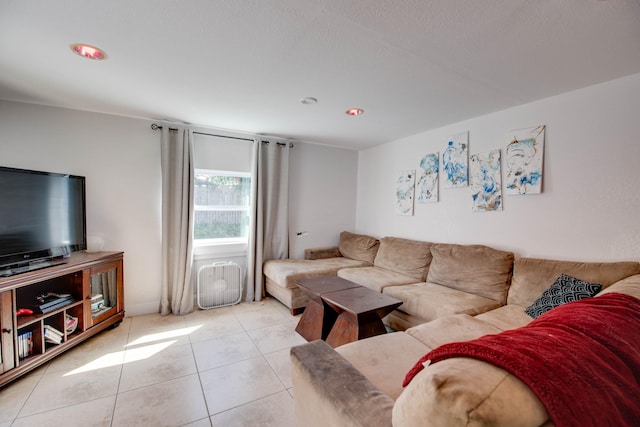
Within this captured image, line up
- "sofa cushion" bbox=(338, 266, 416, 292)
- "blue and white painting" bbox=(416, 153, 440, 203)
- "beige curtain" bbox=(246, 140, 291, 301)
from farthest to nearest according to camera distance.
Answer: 1. "beige curtain" bbox=(246, 140, 291, 301)
2. "blue and white painting" bbox=(416, 153, 440, 203)
3. "sofa cushion" bbox=(338, 266, 416, 292)

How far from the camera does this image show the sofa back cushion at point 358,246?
392 cm

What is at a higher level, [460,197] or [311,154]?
[311,154]

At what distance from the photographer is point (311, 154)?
4.21 meters

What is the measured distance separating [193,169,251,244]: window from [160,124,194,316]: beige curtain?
242mm

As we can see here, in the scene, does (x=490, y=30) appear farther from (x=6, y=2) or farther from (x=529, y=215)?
(x=6, y=2)

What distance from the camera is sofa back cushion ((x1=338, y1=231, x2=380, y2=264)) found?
12.9 feet

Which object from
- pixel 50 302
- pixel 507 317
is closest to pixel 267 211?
pixel 50 302

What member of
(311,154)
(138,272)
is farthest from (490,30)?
(138,272)

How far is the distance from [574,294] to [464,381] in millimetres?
1908

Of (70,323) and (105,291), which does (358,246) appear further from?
(70,323)

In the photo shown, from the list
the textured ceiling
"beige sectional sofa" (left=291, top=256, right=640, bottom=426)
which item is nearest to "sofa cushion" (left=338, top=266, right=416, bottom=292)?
"beige sectional sofa" (left=291, top=256, right=640, bottom=426)

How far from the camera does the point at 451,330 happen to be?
5.97 ft

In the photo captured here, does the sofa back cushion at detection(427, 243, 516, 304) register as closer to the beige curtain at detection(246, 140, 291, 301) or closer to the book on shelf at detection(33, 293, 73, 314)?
the beige curtain at detection(246, 140, 291, 301)

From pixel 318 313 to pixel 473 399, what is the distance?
2155 mm
